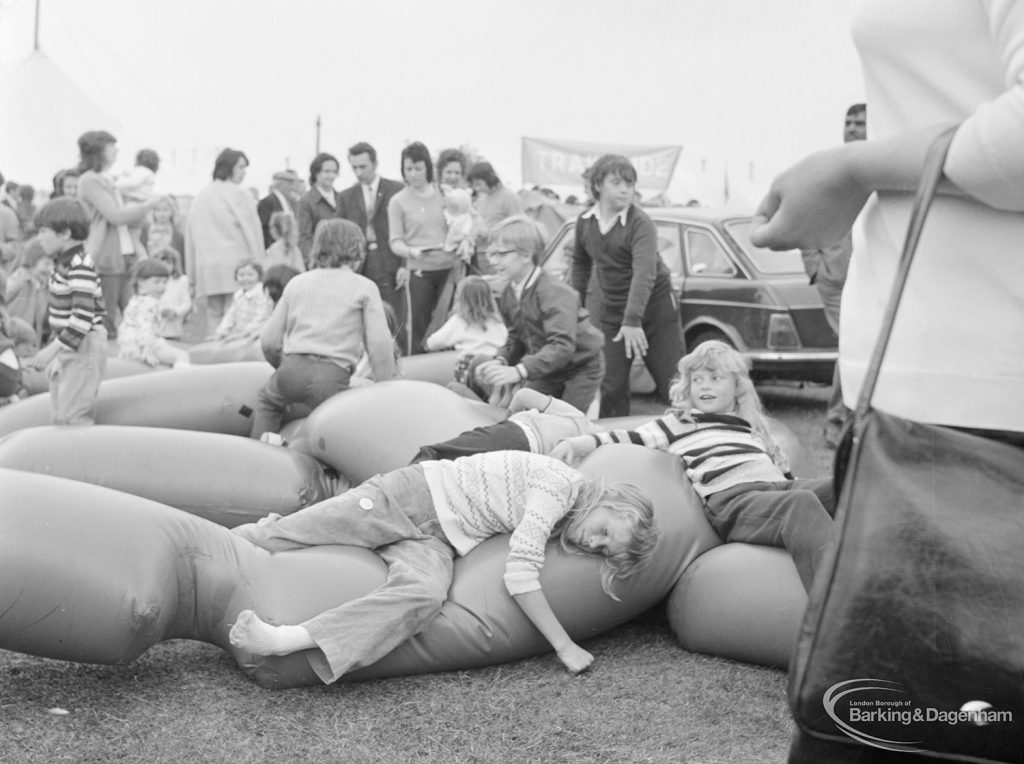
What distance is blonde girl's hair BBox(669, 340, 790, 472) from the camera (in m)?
4.23

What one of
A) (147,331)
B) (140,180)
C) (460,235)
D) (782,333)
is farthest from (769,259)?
(140,180)

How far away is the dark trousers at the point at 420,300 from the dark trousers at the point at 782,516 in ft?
17.3

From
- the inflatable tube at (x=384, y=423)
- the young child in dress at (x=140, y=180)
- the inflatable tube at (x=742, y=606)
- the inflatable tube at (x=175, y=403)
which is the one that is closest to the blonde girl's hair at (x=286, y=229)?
the young child in dress at (x=140, y=180)

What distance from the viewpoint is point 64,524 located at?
3236 mm

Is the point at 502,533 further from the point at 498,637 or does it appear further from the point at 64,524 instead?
the point at 64,524

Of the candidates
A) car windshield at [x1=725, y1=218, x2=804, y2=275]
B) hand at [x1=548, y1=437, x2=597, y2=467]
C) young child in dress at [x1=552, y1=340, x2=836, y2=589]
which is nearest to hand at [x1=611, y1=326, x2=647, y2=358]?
car windshield at [x1=725, y1=218, x2=804, y2=275]

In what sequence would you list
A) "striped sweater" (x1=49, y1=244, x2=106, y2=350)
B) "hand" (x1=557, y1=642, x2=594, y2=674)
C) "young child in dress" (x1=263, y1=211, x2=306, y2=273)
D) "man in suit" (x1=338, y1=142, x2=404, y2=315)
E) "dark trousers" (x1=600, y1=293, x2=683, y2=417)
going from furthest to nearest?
"young child in dress" (x1=263, y1=211, x2=306, y2=273), "man in suit" (x1=338, y1=142, x2=404, y2=315), "dark trousers" (x1=600, y1=293, x2=683, y2=417), "striped sweater" (x1=49, y1=244, x2=106, y2=350), "hand" (x1=557, y1=642, x2=594, y2=674)

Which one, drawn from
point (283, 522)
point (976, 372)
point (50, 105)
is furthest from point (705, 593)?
point (50, 105)

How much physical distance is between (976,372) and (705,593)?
249 centimetres

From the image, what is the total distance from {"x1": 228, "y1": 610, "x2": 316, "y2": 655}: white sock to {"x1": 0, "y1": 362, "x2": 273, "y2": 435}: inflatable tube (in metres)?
2.76

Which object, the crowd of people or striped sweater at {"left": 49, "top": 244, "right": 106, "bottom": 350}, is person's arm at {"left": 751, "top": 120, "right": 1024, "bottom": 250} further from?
striped sweater at {"left": 49, "top": 244, "right": 106, "bottom": 350}

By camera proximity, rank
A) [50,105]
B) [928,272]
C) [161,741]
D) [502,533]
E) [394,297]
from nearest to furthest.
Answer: [928,272] → [161,741] → [502,533] → [394,297] → [50,105]

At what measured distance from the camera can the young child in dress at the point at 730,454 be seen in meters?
3.66

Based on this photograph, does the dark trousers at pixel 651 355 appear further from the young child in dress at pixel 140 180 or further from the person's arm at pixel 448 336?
the young child in dress at pixel 140 180
